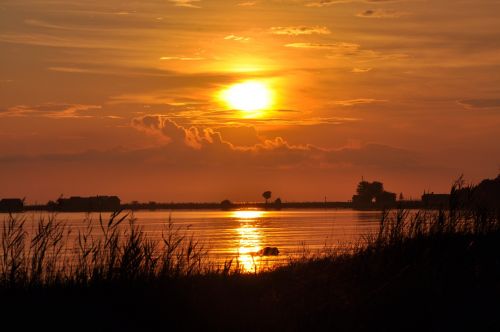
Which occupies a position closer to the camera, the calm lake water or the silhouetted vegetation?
the silhouetted vegetation

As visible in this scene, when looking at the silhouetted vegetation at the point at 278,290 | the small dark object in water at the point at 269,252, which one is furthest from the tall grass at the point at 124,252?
the small dark object in water at the point at 269,252

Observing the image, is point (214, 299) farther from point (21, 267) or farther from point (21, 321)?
point (21, 267)

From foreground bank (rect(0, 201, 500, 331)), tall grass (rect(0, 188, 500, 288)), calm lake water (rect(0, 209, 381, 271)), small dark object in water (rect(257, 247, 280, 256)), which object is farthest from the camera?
small dark object in water (rect(257, 247, 280, 256))

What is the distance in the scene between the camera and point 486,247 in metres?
19.1

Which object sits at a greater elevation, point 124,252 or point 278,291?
point 124,252

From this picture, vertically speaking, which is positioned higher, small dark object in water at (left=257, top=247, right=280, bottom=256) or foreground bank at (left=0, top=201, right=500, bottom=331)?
foreground bank at (left=0, top=201, right=500, bottom=331)

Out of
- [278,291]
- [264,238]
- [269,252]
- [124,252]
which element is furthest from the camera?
[264,238]

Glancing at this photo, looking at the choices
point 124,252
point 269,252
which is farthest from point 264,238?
point 124,252

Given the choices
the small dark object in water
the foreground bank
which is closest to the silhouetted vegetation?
the foreground bank

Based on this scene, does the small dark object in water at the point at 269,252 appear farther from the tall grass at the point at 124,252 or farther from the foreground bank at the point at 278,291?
the foreground bank at the point at 278,291

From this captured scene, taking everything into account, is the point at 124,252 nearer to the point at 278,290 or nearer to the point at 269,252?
the point at 278,290

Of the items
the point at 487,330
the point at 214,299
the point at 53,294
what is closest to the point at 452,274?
the point at 487,330

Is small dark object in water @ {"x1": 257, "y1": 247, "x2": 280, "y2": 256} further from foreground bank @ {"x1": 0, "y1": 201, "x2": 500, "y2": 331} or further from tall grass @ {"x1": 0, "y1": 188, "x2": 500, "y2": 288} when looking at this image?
foreground bank @ {"x1": 0, "y1": 201, "x2": 500, "y2": 331}

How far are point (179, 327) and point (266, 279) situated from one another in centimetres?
468
